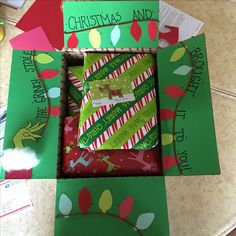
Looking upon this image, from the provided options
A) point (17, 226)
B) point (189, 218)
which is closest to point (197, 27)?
point (189, 218)

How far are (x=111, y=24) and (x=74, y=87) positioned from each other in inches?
7.2

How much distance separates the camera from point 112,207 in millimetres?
622

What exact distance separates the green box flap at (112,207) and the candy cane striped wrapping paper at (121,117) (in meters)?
0.09

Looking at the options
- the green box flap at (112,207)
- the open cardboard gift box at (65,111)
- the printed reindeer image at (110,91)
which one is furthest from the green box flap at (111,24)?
the green box flap at (112,207)

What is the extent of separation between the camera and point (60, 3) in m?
1.03

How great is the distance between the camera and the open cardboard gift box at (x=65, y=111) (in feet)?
2.04

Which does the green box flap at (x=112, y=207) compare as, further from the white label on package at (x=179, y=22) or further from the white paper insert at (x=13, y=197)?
the white label on package at (x=179, y=22)

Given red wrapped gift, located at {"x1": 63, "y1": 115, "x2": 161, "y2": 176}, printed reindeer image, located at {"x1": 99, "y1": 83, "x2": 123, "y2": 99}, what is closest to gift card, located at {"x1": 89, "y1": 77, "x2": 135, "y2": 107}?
printed reindeer image, located at {"x1": 99, "y1": 83, "x2": 123, "y2": 99}

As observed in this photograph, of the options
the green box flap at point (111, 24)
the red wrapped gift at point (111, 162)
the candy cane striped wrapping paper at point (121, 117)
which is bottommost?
the red wrapped gift at point (111, 162)

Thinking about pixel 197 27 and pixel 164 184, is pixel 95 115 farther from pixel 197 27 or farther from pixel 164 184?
pixel 197 27

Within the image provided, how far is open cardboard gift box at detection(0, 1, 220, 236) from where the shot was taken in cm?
62

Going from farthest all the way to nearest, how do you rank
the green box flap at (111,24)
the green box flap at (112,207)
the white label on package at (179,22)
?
the white label on package at (179,22)
the green box flap at (111,24)
the green box flap at (112,207)

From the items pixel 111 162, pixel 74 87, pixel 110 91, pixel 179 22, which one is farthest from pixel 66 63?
pixel 179 22

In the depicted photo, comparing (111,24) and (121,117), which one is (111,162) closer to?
(121,117)
